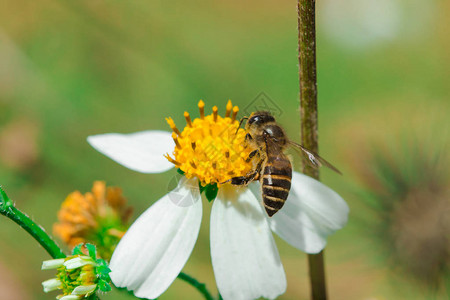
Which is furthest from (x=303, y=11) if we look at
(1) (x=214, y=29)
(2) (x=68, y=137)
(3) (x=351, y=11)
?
(1) (x=214, y=29)

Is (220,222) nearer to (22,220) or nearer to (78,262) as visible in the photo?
(78,262)

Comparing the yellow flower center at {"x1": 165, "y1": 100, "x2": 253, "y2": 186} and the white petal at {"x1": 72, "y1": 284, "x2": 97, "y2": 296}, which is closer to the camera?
the white petal at {"x1": 72, "y1": 284, "x2": 97, "y2": 296}

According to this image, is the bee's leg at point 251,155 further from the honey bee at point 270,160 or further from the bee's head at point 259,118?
the bee's head at point 259,118

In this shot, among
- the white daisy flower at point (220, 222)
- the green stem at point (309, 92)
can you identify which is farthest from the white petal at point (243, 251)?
the green stem at point (309, 92)

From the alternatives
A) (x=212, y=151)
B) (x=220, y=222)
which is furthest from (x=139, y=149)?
(x=220, y=222)

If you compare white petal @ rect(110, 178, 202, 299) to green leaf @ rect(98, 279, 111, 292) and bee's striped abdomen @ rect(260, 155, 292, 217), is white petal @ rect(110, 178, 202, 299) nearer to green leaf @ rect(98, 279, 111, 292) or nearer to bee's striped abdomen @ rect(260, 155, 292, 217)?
green leaf @ rect(98, 279, 111, 292)

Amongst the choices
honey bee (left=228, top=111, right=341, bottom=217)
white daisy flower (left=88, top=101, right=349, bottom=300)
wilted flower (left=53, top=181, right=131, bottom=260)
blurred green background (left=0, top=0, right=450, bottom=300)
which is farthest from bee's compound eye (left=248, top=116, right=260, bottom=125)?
blurred green background (left=0, top=0, right=450, bottom=300)
